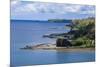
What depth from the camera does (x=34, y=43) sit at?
2281 millimetres

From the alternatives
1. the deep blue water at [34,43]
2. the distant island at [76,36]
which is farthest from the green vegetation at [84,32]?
the deep blue water at [34,43]

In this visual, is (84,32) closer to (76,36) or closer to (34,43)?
(76,36)

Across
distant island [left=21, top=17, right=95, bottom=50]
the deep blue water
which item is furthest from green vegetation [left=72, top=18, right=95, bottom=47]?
the deep blue water

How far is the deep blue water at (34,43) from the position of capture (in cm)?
220

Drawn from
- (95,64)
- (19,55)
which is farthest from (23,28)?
(95,64)

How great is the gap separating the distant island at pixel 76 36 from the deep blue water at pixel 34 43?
0.05 metres

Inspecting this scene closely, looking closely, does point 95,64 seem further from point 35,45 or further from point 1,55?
point 1,55

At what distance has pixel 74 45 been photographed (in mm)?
2420

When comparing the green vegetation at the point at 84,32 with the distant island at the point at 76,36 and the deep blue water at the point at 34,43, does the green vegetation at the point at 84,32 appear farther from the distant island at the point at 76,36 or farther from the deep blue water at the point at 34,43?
the deep blue water at the point at 34,43

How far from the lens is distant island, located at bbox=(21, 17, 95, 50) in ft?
7.73

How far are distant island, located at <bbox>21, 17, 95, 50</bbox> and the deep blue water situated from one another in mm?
47

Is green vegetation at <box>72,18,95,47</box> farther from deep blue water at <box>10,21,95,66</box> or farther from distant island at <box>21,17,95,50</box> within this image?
deep blue water at <box>10,21,95,66</box>

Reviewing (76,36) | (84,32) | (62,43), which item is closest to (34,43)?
(62,43)

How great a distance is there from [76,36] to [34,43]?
0.52 metres
